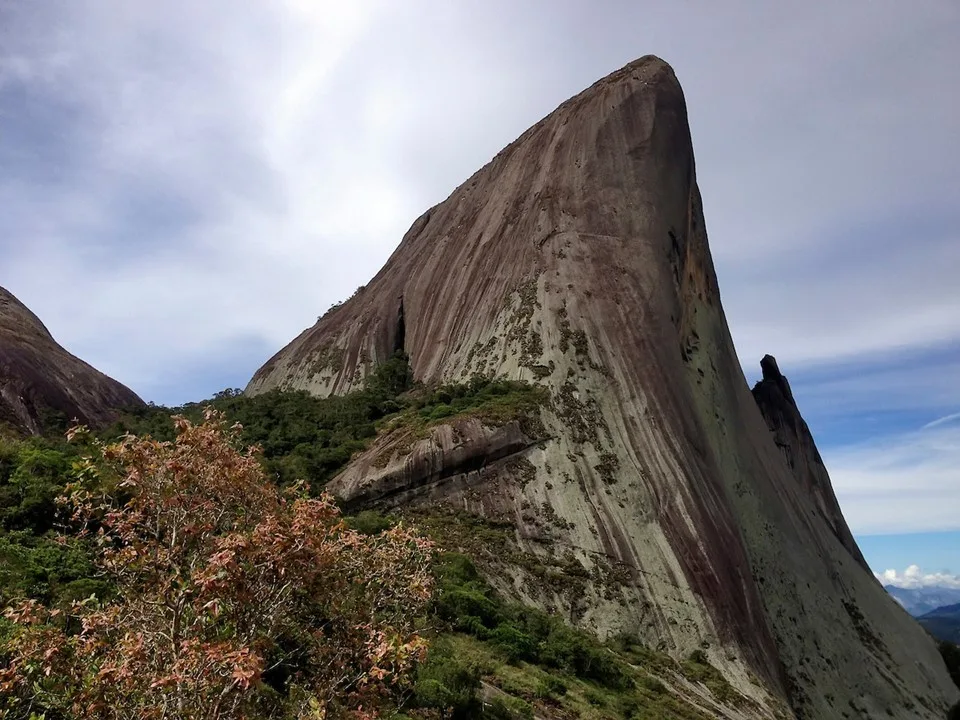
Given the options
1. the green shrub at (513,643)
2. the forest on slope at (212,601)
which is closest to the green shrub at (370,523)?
the green shrub at (513,643)

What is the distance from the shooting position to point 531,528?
76.3ft

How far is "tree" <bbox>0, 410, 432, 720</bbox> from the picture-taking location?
16.0ft

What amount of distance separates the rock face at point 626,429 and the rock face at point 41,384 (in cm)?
1401

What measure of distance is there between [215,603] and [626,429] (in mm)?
23714

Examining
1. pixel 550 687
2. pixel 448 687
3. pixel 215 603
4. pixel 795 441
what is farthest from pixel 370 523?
pixel 795 441

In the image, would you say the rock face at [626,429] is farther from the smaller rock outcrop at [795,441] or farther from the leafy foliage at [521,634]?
the smaller rock outcrop at [795,441]

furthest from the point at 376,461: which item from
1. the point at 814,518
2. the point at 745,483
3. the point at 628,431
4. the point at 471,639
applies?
the point at 814,518

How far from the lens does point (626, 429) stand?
26969 mm

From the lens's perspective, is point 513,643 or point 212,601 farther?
point 513,643

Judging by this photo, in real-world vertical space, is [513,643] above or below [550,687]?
above

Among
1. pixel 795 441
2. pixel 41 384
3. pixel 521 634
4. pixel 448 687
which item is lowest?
pixel 448 687

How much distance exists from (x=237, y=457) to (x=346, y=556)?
130 centimetres

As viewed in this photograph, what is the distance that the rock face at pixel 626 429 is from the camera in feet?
75.0

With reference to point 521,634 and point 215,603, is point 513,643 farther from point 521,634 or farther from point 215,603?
point 215,603
